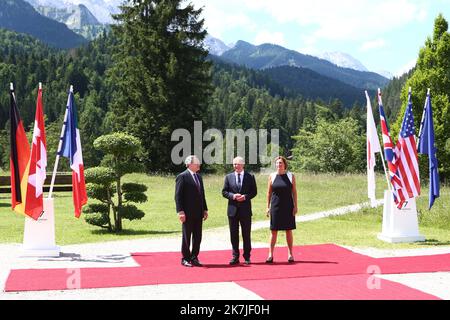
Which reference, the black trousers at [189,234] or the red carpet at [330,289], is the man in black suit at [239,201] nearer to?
the black trousers at [189,234]

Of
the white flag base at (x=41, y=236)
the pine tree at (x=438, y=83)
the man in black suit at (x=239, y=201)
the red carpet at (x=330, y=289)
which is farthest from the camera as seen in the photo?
the pine tree at (x=438, y=83)

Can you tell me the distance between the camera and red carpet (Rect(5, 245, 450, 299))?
332 inches

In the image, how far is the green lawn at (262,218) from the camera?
597 inches

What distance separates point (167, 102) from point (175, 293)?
3284 centimetres

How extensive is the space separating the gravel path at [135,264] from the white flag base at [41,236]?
24cm

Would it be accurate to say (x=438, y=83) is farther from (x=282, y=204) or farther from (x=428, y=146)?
(x=282, y=204)

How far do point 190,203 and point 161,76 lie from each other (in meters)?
31.4

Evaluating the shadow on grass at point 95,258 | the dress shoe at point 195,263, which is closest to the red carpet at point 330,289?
the dress shoe at point 195,263

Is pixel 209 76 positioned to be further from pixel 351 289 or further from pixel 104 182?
pixel 351 289

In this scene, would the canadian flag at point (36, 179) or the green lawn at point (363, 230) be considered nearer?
the canadian flag at point (36, 179)

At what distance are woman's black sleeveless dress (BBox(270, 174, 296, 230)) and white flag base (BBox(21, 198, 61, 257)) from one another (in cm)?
460

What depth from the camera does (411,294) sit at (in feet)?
25.1

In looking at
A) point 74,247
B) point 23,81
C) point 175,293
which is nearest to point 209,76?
point 74,247

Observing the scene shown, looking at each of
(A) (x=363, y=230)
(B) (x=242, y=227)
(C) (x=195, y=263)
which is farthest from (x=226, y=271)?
(A) (x=363, y=230)
